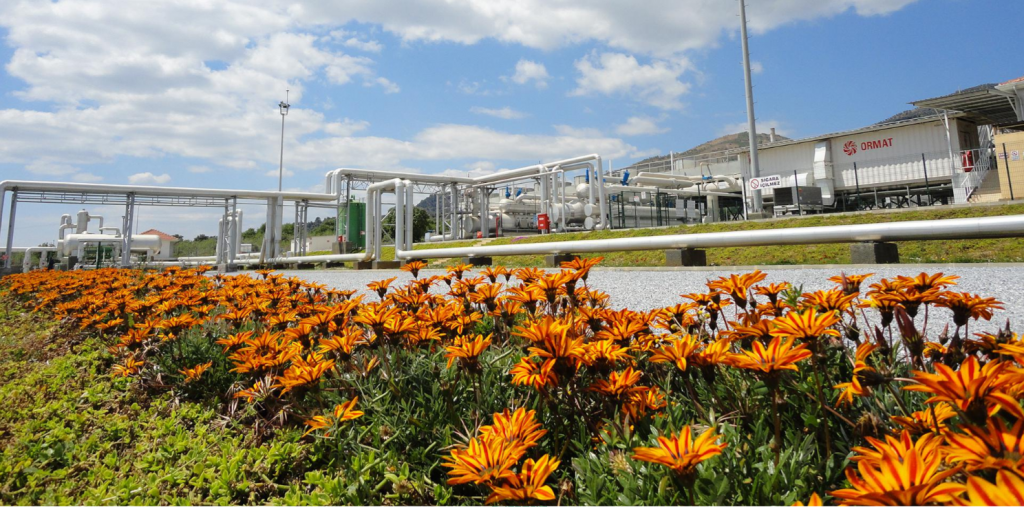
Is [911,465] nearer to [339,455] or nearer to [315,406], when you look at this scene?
[339,455]

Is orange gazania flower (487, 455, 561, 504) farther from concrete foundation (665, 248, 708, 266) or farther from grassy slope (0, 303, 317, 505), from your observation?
concrete foundation (665, 248, 708, 266)

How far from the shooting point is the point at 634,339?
1.88 meters

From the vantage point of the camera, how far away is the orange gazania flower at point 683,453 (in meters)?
0.89

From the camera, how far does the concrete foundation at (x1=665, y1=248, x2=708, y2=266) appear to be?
698 cm

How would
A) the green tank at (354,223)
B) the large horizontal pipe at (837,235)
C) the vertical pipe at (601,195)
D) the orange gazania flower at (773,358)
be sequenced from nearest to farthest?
1. the orange gazania flower at (773,358)
2. the large horizontal pipe at (837,235)
3. the vertical pipe at (601,195)
4. the green tank at (354,223)

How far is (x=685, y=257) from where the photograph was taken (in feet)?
22.9

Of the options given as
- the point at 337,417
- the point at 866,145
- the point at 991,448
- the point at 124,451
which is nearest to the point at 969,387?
the point at 991,448

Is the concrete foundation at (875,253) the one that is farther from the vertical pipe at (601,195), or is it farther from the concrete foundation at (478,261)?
the vertical pipe at (601,195)

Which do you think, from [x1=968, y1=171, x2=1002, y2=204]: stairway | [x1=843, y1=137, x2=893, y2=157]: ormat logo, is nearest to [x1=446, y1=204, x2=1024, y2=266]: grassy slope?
[x1=968, y1=171, x2=1002, y2=204]: stairway

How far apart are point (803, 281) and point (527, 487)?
449cm

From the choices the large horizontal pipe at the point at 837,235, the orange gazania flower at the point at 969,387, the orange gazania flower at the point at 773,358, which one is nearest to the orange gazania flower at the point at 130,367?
the orange gazania flower at the point at 773,358

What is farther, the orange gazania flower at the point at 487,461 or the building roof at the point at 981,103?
the building roof at the point at 981,103

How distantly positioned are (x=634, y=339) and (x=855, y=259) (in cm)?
558

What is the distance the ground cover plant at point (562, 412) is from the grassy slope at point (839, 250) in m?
5.82
